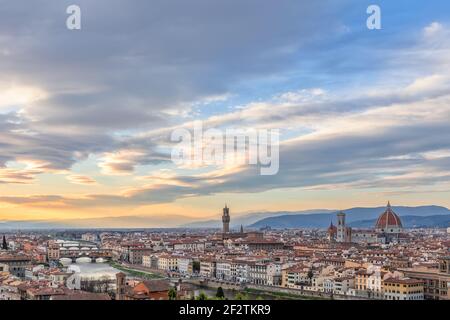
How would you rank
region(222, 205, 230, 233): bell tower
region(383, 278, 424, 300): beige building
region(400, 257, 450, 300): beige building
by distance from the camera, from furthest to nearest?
region(222, 205, 230, 233): bell tower → region(400, 257, 450, 300): beige building → region(383, 278, 424, 300): beige building

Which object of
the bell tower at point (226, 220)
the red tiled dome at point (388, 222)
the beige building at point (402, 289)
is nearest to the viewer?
the beige building at point (402, 289)

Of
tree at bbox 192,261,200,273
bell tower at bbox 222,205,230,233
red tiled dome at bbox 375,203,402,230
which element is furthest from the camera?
bell tower at bbox 222,205,230,233

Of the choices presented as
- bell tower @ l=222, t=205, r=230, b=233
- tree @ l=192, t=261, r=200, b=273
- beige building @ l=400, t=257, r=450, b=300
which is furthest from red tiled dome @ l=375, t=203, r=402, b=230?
beige building @ l=400, t=257, r=450, b=300

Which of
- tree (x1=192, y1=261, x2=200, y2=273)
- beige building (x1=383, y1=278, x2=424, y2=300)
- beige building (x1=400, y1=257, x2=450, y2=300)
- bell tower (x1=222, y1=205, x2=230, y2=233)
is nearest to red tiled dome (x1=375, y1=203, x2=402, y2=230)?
bell tower (x1=222, y1=205, x2=230, y2=233)

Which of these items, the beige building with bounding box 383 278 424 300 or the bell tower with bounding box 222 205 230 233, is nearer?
the beige building with bounding box 383 278 424 300

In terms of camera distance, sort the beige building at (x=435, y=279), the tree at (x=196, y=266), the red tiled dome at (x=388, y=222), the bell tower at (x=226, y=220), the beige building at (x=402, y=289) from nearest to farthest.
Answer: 1. the beige building at (x=402, y=289)
2. the beige building at (x=435, y=279)
3. the tree at (x=196, y=266)
4. the red tiled dome at (x=388, y=222)
5. the bell tower at (x=226, y=220)

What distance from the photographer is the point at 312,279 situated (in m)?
10.4

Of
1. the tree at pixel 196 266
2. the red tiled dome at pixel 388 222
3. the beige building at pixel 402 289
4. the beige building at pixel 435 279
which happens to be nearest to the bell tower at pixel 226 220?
the red tiled dome at pixel 388 222

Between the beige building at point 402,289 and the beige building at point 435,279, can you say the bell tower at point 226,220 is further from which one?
the beige building at point 402,289

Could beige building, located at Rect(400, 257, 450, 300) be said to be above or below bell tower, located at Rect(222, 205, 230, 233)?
below

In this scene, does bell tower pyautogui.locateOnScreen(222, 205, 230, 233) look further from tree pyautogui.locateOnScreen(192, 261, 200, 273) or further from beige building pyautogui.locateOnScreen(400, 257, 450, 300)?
beige building pyautogui.locateOnScreen(400, 257, 450, 300)
